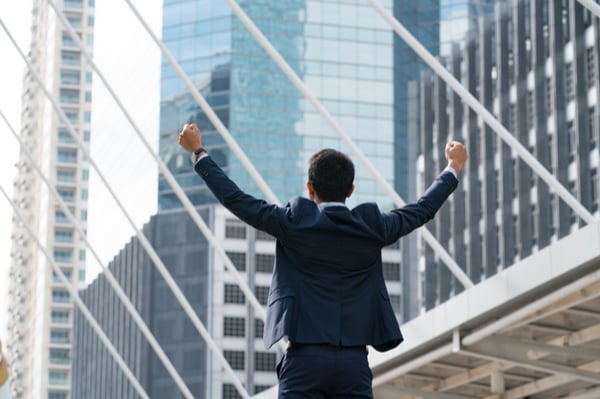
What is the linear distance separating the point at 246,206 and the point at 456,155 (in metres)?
0.95

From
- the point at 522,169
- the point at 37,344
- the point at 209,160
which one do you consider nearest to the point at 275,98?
the point at 522,169

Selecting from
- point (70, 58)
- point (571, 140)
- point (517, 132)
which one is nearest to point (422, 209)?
point (571, 140)

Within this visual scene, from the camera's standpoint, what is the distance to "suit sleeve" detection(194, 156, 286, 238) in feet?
17.3

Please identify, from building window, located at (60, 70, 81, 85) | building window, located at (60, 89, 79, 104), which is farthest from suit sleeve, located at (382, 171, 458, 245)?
building window, located at (60, 70, 81, 85)

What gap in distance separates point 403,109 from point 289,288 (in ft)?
376

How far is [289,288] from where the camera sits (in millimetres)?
5234

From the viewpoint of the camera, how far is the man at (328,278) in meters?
5.12

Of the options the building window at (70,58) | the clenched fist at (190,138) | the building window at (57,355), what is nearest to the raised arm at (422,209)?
the clenched fist at (190,138)

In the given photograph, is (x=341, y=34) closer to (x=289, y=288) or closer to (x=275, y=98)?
(x=275, y=98)

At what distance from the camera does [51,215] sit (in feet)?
538

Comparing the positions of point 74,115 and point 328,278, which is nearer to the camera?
point 328,278

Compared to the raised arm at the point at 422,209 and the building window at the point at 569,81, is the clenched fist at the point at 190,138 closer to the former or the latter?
the raised arm at the point at 422,209

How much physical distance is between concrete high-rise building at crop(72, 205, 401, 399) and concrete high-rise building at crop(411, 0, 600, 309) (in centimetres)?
1971

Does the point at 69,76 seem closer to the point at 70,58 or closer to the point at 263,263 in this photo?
the point at 70,58
